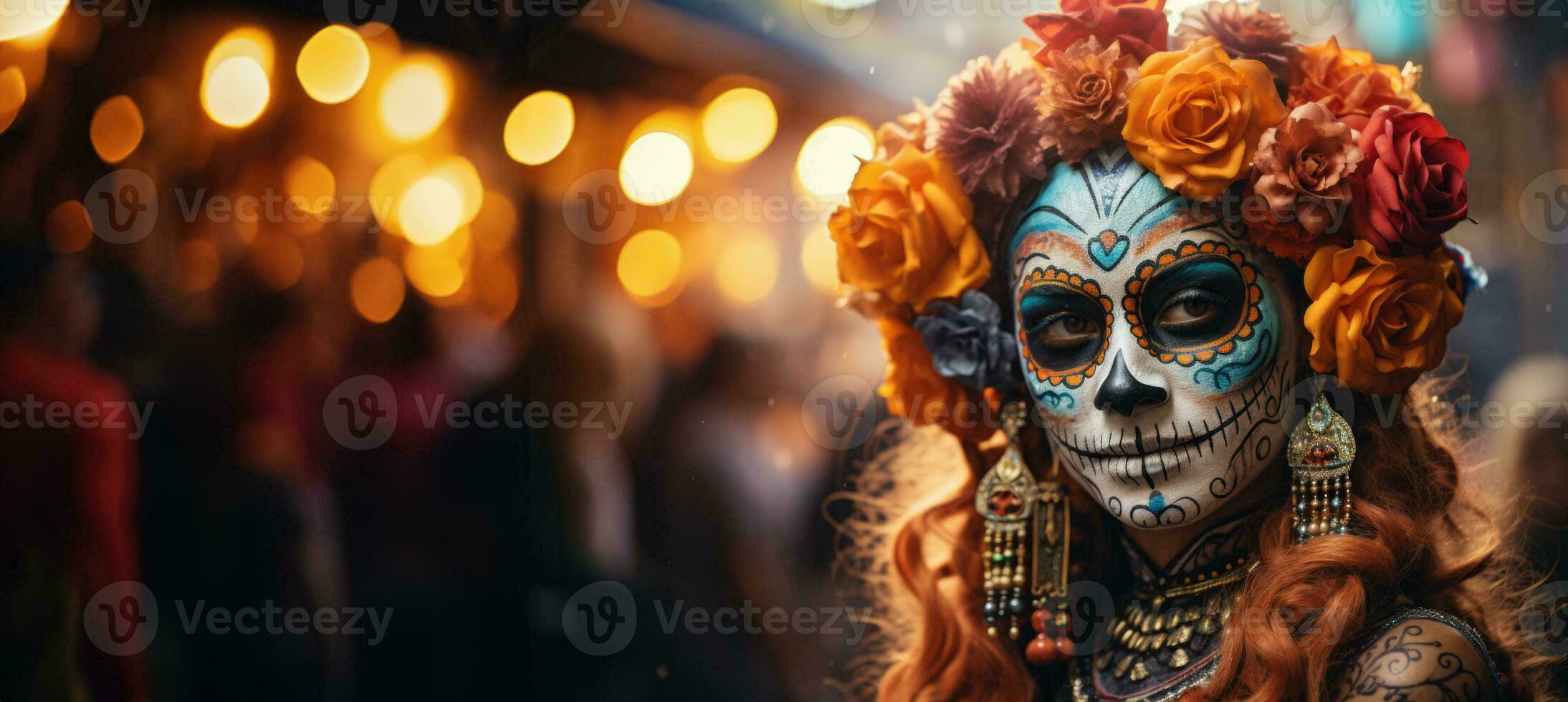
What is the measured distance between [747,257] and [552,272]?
395 millimetres

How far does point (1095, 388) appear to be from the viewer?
4.59 ft

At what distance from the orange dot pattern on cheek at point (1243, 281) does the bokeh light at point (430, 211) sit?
1.51 meters

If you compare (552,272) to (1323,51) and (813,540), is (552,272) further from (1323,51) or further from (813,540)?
(1323,51)

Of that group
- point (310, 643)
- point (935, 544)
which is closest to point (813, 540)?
point (935, 544)

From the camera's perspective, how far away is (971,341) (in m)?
1.53

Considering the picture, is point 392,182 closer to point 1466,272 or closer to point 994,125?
point 994,125

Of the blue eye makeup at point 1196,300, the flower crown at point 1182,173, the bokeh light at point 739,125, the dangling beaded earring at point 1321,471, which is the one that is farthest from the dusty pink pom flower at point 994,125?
the bokeh light at point 739,125

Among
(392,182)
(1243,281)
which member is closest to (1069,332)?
(1243,281)

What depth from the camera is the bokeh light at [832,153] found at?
194 cm

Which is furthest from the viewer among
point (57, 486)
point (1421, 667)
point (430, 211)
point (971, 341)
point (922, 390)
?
point (430, 211)

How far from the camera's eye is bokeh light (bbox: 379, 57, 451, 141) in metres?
2.20

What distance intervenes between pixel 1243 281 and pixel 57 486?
1.79 meters

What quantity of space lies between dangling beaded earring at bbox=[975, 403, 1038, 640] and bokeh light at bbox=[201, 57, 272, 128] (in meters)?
1.51

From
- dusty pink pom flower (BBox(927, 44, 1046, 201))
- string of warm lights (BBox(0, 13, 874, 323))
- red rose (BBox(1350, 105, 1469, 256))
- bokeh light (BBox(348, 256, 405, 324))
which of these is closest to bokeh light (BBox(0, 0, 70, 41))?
string of warm lights (BBox(0, 13, 874, 323))
